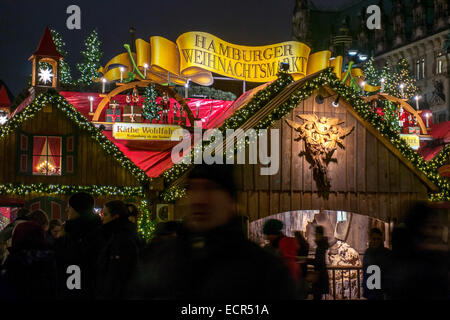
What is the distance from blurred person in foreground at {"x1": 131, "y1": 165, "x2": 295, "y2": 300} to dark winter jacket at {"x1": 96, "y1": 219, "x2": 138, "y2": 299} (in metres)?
2.52

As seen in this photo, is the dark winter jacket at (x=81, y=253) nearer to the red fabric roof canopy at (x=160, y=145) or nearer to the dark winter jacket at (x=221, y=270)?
the dark winter jacket at (x=221, y=270)

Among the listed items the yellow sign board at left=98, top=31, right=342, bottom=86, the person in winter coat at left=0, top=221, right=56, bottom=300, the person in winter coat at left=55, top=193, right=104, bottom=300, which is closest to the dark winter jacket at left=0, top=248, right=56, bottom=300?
the person in winter coat at left=0, top=221, right=56, bottom=300

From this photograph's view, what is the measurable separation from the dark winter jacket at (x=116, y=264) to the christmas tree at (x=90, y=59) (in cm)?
2940

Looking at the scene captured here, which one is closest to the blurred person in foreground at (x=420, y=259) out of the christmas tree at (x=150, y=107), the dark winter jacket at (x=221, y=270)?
the dark winter jacket at (x=221, y=270)

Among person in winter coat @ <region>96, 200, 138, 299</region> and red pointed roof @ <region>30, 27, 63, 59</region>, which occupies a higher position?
red pointed roof @ <region>30, 27, 63, 59</region>

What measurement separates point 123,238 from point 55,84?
42.4 feet

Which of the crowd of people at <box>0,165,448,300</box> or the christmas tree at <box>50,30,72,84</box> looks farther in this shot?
the christmas tree at <box>50,30,72,84</box>

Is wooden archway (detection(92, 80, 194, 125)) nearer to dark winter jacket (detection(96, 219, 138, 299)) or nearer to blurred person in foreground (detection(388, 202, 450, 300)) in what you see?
dark winter jacket (detection(96, 219, 138, 299))

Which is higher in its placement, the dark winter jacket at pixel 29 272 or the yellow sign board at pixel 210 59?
the yellow sign board at pixel 210 59

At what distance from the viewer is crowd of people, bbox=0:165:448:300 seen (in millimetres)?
3594

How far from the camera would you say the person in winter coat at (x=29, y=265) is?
6508mm

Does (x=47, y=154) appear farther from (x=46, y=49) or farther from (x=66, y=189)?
(x=46, y=49)

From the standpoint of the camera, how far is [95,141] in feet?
59.3

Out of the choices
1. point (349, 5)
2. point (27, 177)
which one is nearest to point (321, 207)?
point (27, 177)
